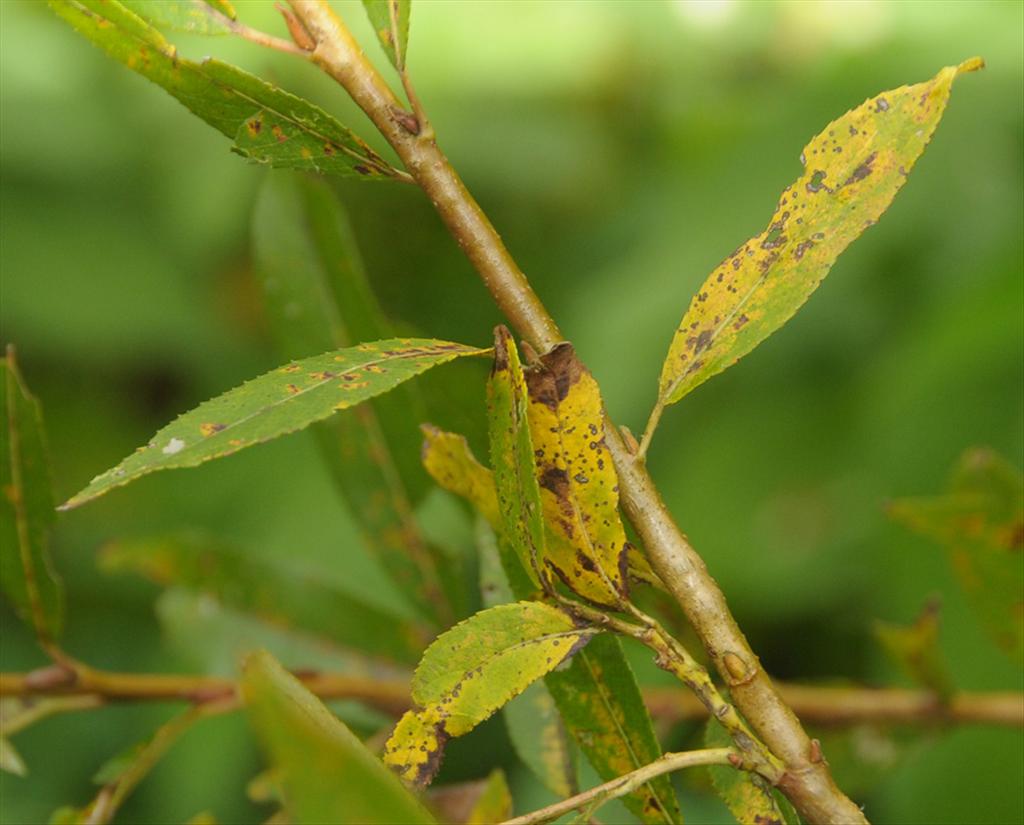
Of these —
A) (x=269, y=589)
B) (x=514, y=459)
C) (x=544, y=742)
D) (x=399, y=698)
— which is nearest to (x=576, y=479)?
(x=514, y=459)

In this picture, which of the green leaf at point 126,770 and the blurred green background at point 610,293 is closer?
the green leaf at point 126,770

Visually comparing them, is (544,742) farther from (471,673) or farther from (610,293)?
(610,293)

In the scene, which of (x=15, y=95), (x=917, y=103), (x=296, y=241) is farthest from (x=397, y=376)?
(x=15, y=95)

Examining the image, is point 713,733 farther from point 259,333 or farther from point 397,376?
point 259,333

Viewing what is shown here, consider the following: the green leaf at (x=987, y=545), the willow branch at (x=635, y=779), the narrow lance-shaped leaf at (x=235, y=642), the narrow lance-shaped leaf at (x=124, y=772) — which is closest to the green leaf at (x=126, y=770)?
the narrow lance-shaped leaf at (x=124, y=772)

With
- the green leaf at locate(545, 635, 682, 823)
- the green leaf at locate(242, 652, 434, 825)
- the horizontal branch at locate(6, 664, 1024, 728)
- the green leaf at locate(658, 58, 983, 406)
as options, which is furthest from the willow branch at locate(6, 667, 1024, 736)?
the green leaf at locate(242, 652, 434, 825)

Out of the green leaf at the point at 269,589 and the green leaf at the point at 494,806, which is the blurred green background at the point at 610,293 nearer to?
the green leaf at the point at 269,589

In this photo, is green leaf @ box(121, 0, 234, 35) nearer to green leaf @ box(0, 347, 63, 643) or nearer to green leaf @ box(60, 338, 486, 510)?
green leaf @ box(60, 338, 486, 510)
